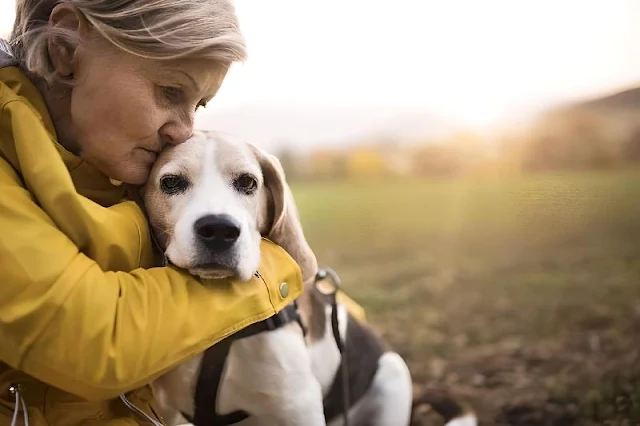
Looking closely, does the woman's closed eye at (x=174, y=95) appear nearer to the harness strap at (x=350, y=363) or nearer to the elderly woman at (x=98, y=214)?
the elderly woman at (x=98, y=214)

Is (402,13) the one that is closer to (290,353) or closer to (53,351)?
(290,353)

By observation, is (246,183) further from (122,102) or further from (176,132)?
(122,102)

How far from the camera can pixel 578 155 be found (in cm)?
136

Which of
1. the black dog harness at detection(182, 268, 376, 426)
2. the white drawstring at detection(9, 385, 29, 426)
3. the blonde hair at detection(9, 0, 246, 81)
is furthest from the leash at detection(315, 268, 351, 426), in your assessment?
the white drawstring at detection(9, 385, 29, 426)

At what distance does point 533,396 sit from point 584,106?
1.99 ft

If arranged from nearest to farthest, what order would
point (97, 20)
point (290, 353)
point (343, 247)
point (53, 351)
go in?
point (53, 351)
point (97, 20)
point (290, 353)
point (343, 247)

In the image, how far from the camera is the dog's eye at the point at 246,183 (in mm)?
1201

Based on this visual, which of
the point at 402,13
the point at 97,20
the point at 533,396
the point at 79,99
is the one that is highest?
the point at 402,13

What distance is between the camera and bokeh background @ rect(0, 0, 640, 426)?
136cm

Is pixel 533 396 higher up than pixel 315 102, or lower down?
lower down

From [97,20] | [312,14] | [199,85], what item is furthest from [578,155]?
[97,20]

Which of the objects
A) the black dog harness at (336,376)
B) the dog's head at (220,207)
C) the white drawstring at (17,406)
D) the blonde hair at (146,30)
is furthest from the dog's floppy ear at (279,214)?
the white drawstring at (17,406)

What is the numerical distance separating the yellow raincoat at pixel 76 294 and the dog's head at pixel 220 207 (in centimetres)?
4

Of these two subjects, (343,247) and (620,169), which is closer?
(620,169)
